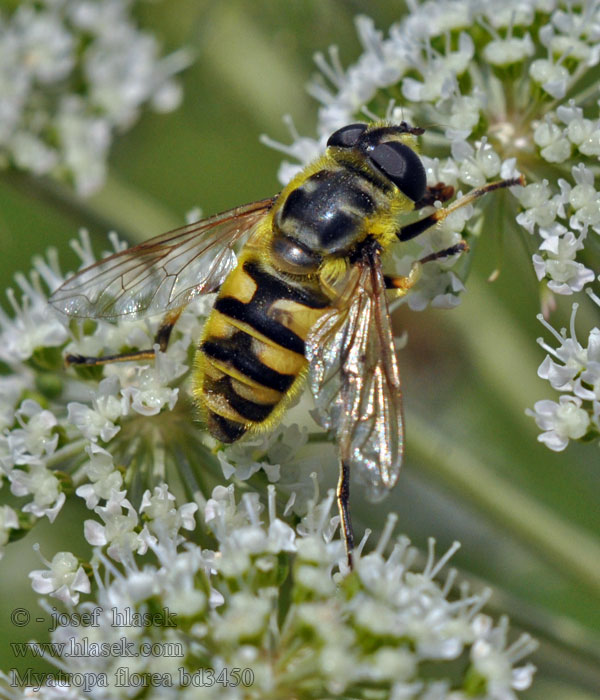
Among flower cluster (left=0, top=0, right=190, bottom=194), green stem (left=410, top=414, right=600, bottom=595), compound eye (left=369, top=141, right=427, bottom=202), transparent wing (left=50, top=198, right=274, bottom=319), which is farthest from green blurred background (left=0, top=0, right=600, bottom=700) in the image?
transparent wing (left=50, top=198, right=274, bottom=319)

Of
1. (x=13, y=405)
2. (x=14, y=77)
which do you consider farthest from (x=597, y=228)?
(x=14, y=77)

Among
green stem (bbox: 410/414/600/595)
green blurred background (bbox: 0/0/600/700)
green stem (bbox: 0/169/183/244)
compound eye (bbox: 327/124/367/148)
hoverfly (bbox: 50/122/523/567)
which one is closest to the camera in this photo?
hoverfly (bbox: 50/122/523/567)

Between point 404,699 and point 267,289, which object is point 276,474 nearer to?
point 267,289

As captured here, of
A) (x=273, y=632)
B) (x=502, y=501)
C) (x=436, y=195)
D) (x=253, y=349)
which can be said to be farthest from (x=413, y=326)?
(x=273, y=632)

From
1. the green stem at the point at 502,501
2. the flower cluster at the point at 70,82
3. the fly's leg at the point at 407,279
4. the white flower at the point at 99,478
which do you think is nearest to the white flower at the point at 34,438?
the white flower at the point at 99,478

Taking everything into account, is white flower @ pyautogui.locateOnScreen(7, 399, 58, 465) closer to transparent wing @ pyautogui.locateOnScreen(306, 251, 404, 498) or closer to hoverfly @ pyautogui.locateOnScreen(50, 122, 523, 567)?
hoverfly @ pyautogui.locateOnScreen(50, 122, 523, 567)
